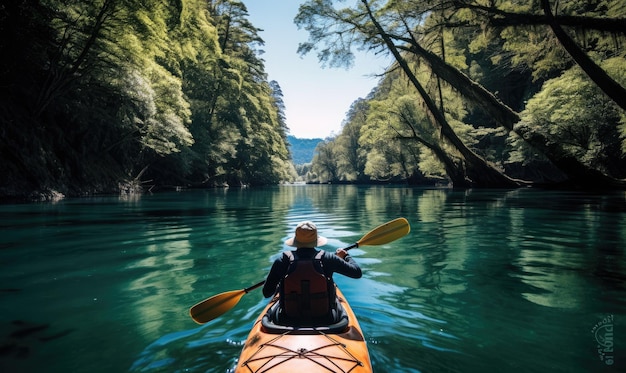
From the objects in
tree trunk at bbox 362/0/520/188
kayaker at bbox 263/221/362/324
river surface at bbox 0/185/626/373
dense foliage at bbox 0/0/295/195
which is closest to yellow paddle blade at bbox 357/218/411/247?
river surface at bbox 0/185/626/373

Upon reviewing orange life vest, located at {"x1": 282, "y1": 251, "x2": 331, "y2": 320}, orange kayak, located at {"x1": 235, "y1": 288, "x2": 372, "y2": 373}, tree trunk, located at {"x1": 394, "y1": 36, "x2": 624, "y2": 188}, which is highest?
tree trunk, located at {"x1": 394, "y1": 36, "x2": 624, "y2": 188}

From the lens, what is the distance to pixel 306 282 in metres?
3.59

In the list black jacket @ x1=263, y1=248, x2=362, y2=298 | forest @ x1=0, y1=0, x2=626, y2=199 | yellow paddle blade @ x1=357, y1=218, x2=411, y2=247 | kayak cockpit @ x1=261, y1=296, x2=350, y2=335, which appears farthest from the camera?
forest @ x1=0, y1=0, x2=626, y2=199

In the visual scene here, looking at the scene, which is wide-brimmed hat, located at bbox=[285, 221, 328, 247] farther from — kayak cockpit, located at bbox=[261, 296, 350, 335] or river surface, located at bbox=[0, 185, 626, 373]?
river surface, located at bbox=[0, 185, 626, 373]

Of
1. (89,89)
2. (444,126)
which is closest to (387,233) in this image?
(444,126)

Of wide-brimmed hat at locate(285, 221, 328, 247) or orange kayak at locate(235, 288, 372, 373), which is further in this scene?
wide-brimmed hat at locate(285, 221, 328, 247)

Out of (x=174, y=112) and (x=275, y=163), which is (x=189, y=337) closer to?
(x=174, y=112)

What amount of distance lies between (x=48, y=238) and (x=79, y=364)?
724 centimetres

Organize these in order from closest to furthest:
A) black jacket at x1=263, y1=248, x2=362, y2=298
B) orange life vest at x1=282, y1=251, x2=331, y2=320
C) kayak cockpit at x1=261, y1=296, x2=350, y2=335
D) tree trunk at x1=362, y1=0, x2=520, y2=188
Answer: kayak cockpit at x1=261, y1=296, x2=350, y2=335 → orange life vest at x1=282, y1=251, x2=331, y2=320 → black jacket at x1=263, y1=248, x2=362, y2=298 → tree trunk at x1=362, y1=0, x2=520, y2=188

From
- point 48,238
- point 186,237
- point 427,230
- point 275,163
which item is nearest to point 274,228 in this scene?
point 186,237

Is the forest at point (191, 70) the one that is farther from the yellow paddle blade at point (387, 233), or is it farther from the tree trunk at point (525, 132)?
the yellow paddle blade at point (387, 233)

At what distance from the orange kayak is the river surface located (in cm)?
44

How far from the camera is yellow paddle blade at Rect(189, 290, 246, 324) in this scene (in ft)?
13.8

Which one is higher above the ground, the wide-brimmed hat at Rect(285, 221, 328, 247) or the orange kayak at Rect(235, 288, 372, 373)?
the wide-brimmed hat at Rect(285, 221, 328, 247)
